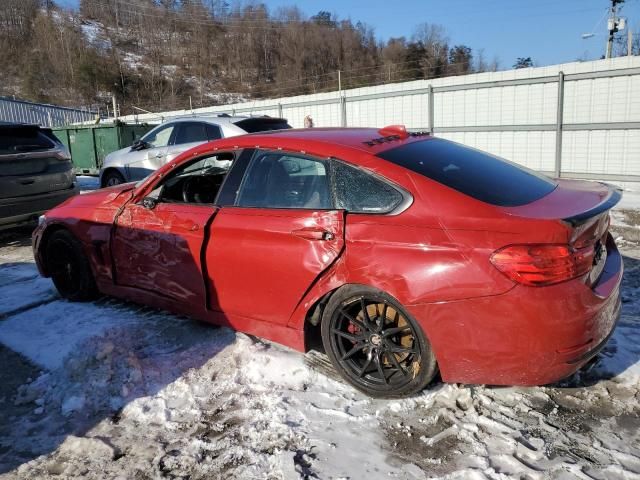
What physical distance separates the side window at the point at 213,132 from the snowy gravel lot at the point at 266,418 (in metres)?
5.06

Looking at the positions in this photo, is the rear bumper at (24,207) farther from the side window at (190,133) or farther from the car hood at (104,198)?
the car hood at (104,198)

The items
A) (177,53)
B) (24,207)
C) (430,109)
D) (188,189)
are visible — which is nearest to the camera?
(188,189)

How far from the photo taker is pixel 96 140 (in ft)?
54.1

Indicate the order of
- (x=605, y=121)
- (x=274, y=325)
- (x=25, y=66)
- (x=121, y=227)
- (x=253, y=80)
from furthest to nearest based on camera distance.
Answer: (x=253, y=80)
(x=25, y=66)
(x=605, y=121)
(x=121, y=227)
(x=274, y=325)

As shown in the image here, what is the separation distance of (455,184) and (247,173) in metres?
1.43

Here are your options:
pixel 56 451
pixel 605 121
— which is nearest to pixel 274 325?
pixel 56 451

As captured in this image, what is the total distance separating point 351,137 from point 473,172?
2.68 ft

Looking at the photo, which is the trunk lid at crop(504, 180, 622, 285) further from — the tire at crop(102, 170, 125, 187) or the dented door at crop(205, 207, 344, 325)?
the tire at crop(102, 170, 125, 187)

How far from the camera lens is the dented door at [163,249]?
3.77m

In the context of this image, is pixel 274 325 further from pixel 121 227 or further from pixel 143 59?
pixel 143 59

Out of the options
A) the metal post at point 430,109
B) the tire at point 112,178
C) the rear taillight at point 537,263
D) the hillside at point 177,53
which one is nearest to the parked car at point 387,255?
the rear taillight at point 537,263

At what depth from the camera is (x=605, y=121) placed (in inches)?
448

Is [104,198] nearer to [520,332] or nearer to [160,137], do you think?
[520,332]

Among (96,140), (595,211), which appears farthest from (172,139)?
(96,140)
